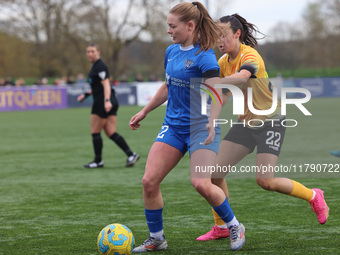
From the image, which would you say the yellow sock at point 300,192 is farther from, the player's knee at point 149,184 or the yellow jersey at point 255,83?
the player's knee at point 149,184

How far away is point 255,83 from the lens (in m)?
5.16

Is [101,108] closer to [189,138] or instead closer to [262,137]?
[262,137]

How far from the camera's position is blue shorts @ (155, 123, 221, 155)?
474 cm

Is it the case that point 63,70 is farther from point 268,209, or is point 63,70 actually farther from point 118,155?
point 268,209

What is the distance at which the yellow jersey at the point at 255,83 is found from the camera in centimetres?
507

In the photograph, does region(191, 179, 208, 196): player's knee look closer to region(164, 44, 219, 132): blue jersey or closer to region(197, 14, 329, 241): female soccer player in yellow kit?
region(164, 44, 219, 132): blue jersey

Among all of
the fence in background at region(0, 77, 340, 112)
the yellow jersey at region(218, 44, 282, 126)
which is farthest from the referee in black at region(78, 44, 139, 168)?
the fence in background at region(0, 77, 340, 112)

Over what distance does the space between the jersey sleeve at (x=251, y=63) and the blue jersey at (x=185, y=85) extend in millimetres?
400

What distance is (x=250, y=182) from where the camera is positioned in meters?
8.59

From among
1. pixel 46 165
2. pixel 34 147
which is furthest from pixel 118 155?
pixel 34 147

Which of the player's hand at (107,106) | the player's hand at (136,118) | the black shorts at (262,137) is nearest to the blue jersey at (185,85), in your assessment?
the player's hand at (136,118)

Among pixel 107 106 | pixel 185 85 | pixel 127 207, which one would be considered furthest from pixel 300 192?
pixel 107 106

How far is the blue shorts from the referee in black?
5.43m

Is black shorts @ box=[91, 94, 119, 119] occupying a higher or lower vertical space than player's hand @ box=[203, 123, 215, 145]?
lower
